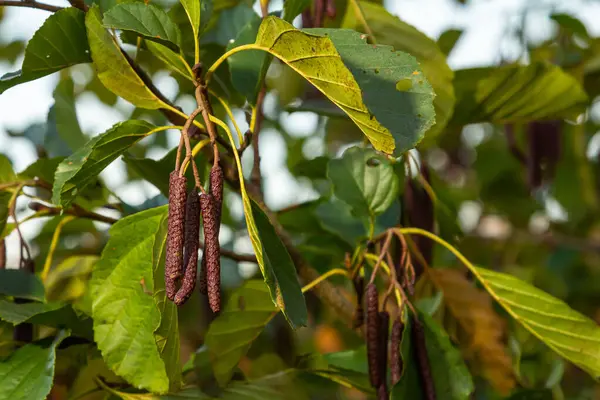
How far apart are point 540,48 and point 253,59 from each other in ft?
4.60

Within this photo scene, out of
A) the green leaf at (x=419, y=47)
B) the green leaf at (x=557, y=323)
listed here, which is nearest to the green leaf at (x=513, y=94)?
the green leaf at (x=419, y=47)

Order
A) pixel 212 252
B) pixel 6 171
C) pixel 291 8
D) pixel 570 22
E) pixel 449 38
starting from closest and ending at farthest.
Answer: pixel 212 252
pixel 291 8
pixel 6 171
pixel 449 38
pixel 570 22

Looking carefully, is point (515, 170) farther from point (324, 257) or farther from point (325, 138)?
point (324, 257)

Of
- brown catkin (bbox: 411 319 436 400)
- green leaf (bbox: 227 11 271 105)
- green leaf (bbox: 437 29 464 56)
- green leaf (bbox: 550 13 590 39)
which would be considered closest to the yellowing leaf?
brown catkin (bbox: 411 319 436 400)

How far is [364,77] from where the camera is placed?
0.74 m

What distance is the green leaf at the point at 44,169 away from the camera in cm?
98

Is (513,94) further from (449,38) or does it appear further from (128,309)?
(128,309)

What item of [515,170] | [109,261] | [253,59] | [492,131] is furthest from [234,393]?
[492,131]

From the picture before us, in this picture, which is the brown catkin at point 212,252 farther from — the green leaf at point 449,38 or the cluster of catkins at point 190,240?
the green leaf at point 449,38

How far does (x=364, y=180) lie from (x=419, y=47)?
0.26 metres

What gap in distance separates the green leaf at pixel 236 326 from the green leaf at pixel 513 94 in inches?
20.3

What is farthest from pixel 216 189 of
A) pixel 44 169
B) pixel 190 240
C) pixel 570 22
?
pixel 570 22

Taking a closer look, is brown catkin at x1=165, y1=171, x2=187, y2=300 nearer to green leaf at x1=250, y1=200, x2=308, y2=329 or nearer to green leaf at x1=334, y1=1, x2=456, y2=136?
green leaf at x1=250, y1=200, x2=308, y2=329

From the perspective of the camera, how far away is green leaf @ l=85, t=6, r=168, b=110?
0.81m
